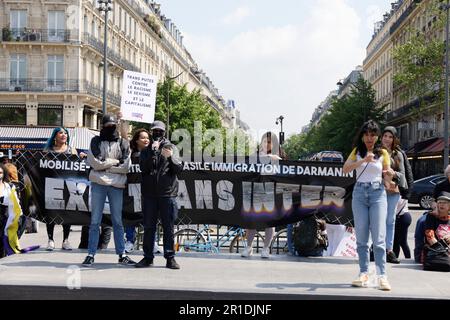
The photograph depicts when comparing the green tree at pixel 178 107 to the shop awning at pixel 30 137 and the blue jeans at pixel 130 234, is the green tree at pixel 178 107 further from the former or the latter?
the blue jeans at pixel 130 234

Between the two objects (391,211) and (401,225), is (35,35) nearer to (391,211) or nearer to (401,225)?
(401,225)

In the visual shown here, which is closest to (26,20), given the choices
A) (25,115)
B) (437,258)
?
(25,115)

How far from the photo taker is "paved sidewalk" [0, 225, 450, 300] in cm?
633

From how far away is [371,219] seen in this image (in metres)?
6.73

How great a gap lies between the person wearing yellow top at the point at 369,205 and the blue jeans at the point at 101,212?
9.70ft

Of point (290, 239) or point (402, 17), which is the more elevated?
point (402, 17)

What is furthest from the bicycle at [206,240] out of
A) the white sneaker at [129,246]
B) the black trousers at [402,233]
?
the black trousers at [402,233]

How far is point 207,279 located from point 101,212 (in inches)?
69.9

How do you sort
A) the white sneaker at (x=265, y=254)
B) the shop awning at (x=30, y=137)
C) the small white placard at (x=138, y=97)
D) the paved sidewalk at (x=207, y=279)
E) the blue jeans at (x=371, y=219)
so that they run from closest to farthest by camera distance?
the paved sidewalk at (x=207, y=279) → the blue jeans at (x=371, y=219) → the white sneaker at (x=265, y=254) → the small white placard at (x=138, y=97) → the shop awning at (x=30, y=137)

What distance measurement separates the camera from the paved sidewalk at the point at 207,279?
633 cm
